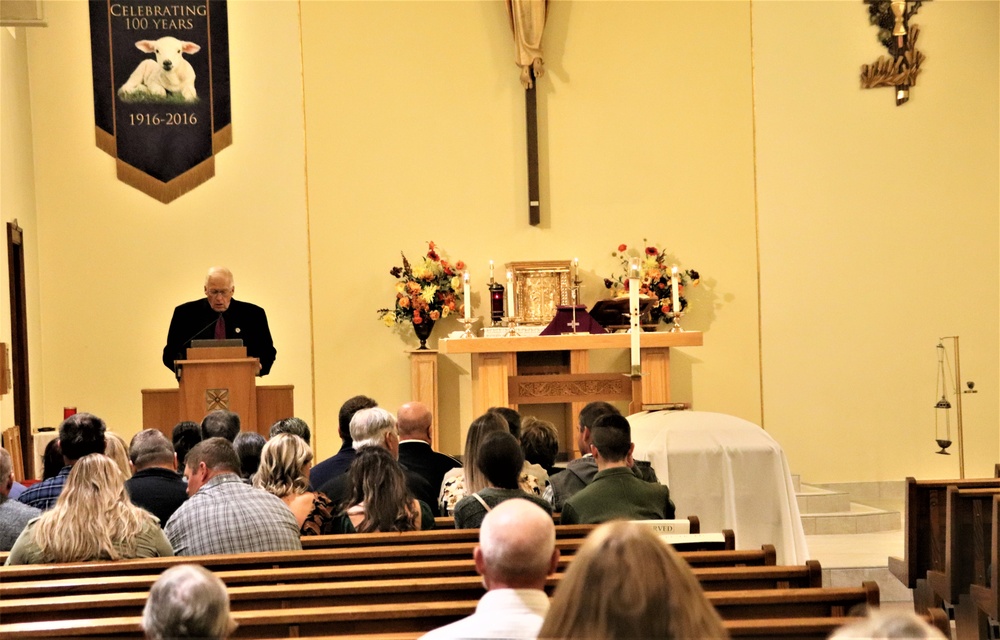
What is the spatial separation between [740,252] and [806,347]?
102 cm

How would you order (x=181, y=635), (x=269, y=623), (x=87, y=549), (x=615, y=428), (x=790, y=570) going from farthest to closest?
(x=615, y=428) → (x=87, y=549) → (x=790, y=570) → (x=269, y=623) → (x=181, y=635)

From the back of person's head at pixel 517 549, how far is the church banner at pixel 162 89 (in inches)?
324

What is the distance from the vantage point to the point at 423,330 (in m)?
9.84

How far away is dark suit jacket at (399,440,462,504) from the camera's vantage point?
541 cm

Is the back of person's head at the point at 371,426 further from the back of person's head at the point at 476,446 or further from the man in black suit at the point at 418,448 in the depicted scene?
the back of person's head at the point at 476,446

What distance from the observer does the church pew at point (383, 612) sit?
2910 mm

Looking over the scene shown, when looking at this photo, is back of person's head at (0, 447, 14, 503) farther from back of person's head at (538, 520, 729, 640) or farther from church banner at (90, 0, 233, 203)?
church banner at (90, 0, 233, 203)

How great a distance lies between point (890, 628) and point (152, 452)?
3596 mm

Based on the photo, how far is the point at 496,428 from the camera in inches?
188

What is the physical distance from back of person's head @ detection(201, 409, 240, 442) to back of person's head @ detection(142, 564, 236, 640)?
335 centimetres

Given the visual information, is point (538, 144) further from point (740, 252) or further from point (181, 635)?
point (181, 635)

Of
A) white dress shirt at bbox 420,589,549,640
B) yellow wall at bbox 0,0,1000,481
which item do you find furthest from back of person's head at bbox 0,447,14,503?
yellow wall at bbox 0,0,1000,481

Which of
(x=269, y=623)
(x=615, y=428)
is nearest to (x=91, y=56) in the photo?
(x=615, y=428)

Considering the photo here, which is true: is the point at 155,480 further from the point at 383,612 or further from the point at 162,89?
the point at 162,89
